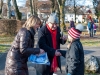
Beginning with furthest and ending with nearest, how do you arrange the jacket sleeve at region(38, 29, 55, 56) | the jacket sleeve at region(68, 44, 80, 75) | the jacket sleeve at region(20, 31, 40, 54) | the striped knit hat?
the jacket sleeve at region(38, 29, 55, 56) → the striped knit hat → the jacket sleeve at region(68, 44, 80, 75) → the jacket sleeve at region(20, 31, 40, 54)

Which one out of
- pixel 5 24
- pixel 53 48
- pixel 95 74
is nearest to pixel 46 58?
pixel 53 48

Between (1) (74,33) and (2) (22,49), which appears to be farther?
(1) (74,33)

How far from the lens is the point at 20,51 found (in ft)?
15.7

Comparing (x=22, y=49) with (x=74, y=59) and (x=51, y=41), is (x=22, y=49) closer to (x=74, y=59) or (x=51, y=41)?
(x=74, y=59)

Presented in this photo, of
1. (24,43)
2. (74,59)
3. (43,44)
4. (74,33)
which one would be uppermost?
(74,33)

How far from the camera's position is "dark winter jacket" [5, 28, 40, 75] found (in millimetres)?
4719

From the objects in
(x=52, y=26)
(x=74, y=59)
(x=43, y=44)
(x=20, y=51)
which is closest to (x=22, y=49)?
(x=20, y=51)

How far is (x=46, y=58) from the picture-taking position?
5.38 m

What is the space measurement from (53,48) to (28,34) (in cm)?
123

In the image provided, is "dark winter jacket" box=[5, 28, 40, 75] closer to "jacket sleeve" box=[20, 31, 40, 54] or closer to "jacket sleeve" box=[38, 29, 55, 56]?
"jacket sleeve" box=[20, 31, 40, 54]

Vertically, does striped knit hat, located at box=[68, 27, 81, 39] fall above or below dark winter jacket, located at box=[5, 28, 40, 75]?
above

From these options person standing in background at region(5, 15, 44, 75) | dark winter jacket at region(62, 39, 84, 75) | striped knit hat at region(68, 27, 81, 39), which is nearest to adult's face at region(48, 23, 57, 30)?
striped knit hat at region(68, 27, 81, 39)

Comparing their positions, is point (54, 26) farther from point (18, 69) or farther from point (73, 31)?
point (18, 69)

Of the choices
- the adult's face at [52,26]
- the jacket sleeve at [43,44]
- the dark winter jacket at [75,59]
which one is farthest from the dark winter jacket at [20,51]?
the adult's face at [52,26]
